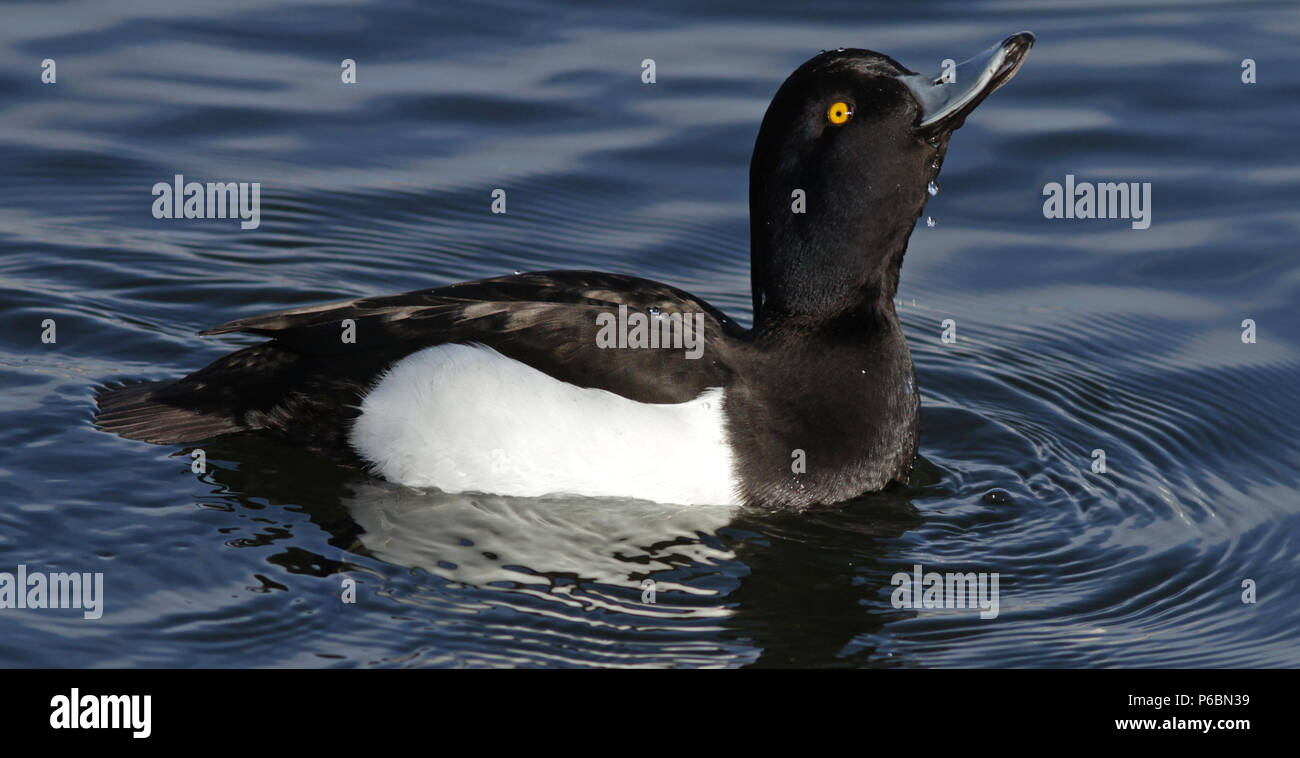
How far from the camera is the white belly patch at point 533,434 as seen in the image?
233 inches

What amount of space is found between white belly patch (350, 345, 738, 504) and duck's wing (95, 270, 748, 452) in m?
0.06

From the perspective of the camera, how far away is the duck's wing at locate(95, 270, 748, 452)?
5934 mm

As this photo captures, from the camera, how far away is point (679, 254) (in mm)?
8688

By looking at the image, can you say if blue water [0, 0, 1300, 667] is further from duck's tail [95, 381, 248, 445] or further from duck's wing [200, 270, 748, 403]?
duck's wing [200, 270, 748, 403]

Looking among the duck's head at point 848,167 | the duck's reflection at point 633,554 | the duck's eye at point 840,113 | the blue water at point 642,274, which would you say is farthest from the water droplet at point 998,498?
the duck's eye at point 840,113

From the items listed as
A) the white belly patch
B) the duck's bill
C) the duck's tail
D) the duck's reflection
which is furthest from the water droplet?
the duck's tail

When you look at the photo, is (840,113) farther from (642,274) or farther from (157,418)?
(157,418)

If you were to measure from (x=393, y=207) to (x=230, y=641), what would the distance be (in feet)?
14.1

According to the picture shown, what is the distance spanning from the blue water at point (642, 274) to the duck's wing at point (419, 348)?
187mm

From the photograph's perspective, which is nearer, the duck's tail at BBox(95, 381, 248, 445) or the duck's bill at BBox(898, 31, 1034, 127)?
the duck's bill at BBox(898, 31, 1034, 127)

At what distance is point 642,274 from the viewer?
8523 millimetres

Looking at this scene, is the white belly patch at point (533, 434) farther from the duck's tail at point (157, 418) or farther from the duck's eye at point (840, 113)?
the duck's eye at point (840, 113)

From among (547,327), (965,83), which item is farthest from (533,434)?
(965,83)
